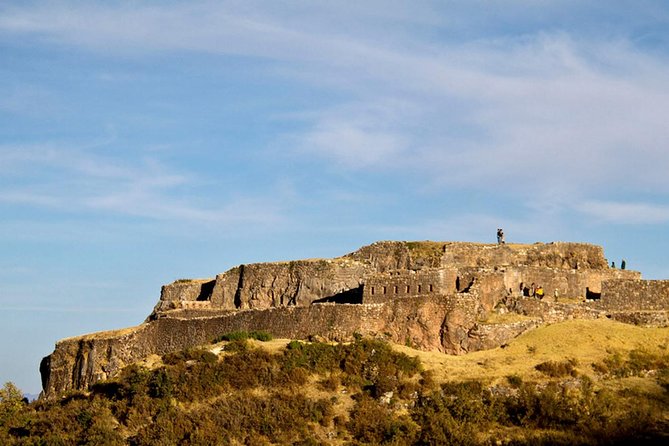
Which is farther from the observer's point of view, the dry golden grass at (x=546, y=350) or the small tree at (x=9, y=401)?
the small tree at (x=9, y=401)

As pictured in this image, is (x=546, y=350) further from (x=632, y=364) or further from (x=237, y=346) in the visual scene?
(x=237, y=346)

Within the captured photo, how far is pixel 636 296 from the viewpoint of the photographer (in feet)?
175

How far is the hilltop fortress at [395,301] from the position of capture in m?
51.1

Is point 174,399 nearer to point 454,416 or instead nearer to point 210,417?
point 210,417

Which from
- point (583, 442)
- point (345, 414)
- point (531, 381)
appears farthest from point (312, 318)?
point (583, 442)

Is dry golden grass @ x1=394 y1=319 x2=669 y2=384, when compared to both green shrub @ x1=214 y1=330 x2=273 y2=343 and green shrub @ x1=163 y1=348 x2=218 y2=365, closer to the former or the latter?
green shrub @ x1=214 y1=330 x2=273 y2=343

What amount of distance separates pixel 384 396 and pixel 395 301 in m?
6.40

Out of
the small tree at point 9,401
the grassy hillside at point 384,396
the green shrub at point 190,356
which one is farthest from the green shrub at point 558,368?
the small tree at point 9,401

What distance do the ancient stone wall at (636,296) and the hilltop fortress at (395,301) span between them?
0.05 m

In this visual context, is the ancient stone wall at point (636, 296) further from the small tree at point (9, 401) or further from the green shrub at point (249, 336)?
the small tree at point (9, 401)

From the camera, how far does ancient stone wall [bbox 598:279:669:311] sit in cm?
5316

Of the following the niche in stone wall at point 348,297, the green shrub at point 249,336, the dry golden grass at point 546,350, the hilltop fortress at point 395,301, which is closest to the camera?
the dry golden grass at point 546,350

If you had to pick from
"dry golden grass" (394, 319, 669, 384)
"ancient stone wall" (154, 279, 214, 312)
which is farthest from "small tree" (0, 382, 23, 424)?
"dry golden grass" (394, 319, 669, 384)

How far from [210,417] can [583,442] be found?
14.6 metres
